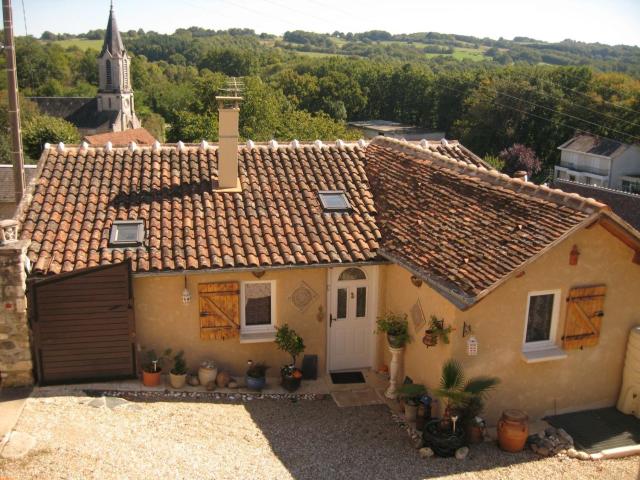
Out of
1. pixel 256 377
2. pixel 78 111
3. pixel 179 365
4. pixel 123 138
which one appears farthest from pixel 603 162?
pixel 78 111

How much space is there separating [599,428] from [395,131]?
67025 millimetres

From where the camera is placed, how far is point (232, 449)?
32.0ft

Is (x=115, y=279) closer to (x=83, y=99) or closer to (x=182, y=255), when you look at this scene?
(x=182, y=255)

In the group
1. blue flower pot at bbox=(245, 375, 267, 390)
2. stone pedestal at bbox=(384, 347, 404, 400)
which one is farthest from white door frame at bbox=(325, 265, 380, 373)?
blue flower pot at bbox=(245, 375, 267, 390)

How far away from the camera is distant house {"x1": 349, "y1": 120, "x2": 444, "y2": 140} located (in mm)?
74387

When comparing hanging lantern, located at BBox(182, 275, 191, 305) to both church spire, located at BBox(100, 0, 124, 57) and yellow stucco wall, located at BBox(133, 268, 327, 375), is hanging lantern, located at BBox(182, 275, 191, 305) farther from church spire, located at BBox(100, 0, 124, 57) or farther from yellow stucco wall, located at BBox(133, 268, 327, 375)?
church spire, located at BBox(100, 0, 124, 57)

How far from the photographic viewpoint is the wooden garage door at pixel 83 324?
11.0m

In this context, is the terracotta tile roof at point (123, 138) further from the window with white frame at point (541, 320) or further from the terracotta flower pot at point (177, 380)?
the window with white frame at point (541, 320)

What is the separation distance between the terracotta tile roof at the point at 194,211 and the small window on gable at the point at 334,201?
15cm

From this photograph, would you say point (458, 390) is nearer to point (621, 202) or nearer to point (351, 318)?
point (351, 318)

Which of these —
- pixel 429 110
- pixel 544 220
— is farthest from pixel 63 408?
pixel 429 110

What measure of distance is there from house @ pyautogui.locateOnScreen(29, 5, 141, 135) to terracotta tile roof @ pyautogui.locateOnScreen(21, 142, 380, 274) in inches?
2229

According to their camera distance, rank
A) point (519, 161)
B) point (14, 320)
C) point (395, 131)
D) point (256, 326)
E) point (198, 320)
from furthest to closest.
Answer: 1. point (395, 131)
2. point (519, 161)
3. point (256, 326)
4. point (198, 320)
5. point (14, 320)

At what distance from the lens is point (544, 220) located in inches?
413
